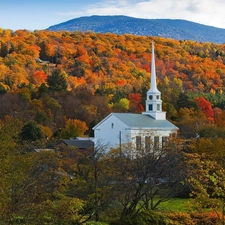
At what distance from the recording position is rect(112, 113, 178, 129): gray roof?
5708cm

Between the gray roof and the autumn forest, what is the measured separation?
2.04m

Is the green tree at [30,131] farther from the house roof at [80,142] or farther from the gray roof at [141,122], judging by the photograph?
the gray roof at [141,122]

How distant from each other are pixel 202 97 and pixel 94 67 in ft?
101

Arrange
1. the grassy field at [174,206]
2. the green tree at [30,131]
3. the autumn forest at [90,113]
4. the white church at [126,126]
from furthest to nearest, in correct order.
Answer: the white church at [126,126] < the green tree at [30,131] < the grassy field at [174,206] < the autumn forest at [90,113]

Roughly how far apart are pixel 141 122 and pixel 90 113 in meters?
10.6

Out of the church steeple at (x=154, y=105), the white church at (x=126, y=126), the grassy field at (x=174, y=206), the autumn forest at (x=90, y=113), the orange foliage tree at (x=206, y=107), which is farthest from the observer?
the orange foliage tree at (x=206, y=107)

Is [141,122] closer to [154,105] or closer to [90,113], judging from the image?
[154,105]

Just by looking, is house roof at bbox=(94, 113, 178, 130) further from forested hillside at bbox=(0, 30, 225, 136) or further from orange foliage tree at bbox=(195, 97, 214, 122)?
orange foliage tree at bbox=(195, 97, 214, 122)

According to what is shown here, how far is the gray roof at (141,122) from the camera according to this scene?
2247 inches

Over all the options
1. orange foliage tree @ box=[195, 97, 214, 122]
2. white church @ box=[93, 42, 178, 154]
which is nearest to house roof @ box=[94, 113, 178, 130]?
white church @ box=[93, 42, 178, 154]

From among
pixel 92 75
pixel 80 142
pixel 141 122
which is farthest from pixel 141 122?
pixel 92 75

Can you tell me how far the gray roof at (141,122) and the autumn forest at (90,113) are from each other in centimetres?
204

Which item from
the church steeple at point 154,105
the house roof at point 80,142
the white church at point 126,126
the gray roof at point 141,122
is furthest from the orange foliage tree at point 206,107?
the house roof at point 80,142

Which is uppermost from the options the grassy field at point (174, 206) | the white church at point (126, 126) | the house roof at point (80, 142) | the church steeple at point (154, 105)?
the church steeple at point (154, 105)
